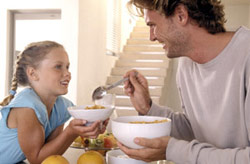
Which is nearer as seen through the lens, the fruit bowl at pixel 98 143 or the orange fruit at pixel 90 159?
the orange fruit at pixel 90 159

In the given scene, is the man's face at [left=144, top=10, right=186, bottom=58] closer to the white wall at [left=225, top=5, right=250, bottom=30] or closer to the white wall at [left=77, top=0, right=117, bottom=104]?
the white wall at [left=77, top=0, right=117, bottom=104]

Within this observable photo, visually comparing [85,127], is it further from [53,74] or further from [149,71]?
[149,71]

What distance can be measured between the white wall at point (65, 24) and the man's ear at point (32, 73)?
2251 mm

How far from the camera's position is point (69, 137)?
117 centimetres

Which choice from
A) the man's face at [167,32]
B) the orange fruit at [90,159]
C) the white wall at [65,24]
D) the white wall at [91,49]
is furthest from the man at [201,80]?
the white wall at [91,49]

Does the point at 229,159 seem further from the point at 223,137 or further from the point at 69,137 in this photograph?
the point at 69,137

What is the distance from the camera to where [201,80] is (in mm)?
1251

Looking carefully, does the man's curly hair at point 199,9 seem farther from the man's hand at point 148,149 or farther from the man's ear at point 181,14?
the man's hand at point 148,149

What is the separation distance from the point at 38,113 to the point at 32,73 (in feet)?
1.02

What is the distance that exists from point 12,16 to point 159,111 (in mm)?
3117

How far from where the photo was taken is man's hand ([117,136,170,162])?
844 millimetres

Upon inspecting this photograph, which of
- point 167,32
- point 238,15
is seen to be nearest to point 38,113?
point 167,32

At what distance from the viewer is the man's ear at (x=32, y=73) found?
4.59 feet

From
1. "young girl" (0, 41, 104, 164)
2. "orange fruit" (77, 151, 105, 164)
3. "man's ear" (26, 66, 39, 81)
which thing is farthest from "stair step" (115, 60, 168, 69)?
"orange fruit" (77, 151, 105, 164)
